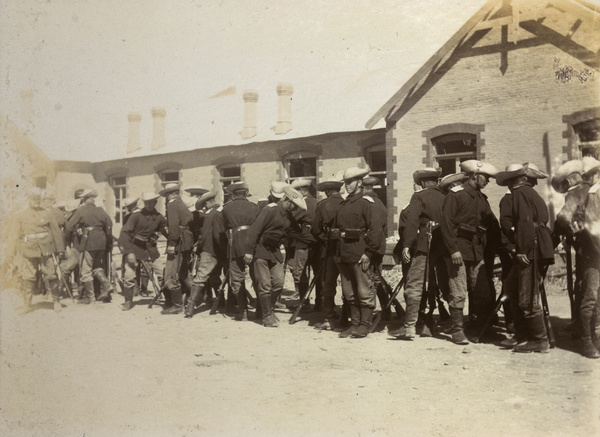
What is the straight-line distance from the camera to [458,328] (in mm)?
7242

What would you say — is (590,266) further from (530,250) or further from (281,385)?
(281,385)

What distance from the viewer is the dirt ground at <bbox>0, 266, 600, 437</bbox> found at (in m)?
4.72

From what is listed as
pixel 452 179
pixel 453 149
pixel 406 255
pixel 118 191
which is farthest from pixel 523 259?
pixel 118 191

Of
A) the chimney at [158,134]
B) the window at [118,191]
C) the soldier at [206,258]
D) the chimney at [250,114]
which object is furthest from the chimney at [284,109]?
the soldier at [206,258]

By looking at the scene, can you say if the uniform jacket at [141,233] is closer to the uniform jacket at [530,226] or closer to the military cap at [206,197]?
the military cap at [206,197]

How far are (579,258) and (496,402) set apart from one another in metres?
2.46

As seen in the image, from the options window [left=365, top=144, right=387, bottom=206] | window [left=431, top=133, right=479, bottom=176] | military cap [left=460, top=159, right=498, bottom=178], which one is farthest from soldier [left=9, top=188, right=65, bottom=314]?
window [left=365, top=144, right=387, bottom=206]

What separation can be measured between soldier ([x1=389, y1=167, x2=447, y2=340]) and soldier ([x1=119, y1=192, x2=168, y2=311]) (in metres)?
4.92

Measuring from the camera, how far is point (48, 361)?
6.54 m

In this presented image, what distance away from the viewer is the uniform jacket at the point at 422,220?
24.5 ft

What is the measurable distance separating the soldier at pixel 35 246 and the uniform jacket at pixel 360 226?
508 cm

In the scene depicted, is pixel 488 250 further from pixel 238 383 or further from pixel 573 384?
pixel 238 383

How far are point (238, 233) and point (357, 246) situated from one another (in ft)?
8.12

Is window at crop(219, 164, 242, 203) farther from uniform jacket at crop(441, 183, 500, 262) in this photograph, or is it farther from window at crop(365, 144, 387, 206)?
uniform jacket at crop(441, 183, 500, 262)
